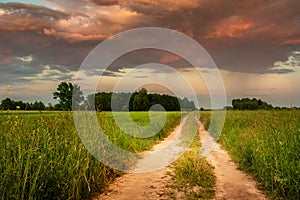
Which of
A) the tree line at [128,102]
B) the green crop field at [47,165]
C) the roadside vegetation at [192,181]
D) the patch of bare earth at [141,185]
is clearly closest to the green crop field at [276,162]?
the roadside vegetation at [192,181]

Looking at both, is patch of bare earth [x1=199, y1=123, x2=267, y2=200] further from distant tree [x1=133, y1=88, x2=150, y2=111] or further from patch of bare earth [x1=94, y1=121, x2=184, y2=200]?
distant tree [x1=133, y1=88, x2=150, y2=111]

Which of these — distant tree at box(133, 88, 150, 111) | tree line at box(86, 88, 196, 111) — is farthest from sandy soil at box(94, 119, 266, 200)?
distant tree at box(133, 88, 150, 111)

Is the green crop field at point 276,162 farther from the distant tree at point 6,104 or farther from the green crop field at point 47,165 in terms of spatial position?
the distant tree at point 6,104

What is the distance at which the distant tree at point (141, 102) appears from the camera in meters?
44.5

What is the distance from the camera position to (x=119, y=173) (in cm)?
817

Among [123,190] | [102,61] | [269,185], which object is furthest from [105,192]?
[102,61]

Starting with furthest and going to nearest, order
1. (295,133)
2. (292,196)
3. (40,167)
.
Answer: (295,133) → (292,196) → (40,167)

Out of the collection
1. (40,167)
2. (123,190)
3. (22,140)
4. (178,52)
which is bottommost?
(123,190)

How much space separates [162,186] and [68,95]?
538 centimetres

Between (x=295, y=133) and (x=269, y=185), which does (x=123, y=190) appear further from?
(x=295, y=133)

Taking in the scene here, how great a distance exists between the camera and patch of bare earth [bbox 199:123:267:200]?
651 centimetres

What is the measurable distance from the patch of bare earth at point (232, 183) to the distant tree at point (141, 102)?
3293 centimetres

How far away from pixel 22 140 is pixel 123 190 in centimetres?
243

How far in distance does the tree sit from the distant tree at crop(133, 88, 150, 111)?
3130cm
